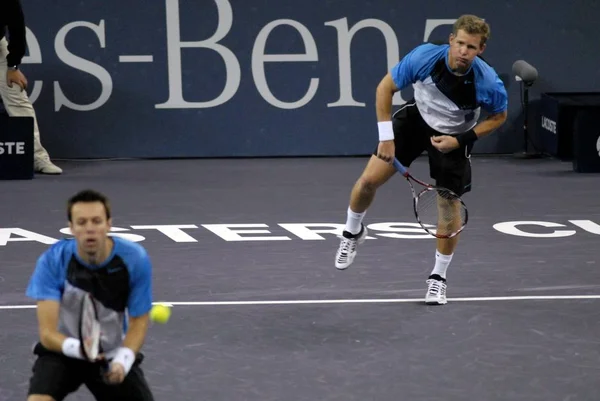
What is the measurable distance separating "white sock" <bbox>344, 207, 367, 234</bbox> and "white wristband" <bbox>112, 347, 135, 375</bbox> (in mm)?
3164

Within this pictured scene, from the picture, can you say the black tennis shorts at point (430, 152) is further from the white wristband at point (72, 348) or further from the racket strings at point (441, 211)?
the white wristband at point (72, 348)

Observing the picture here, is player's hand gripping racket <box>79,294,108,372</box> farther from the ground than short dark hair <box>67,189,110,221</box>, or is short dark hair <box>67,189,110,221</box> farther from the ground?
short dark hair <box>67,189,110,221</box>

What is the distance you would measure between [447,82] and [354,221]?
1047 millimetres

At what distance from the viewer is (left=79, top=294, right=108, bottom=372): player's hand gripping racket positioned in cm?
410

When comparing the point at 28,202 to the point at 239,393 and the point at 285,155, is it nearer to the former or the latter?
the point at 285,155

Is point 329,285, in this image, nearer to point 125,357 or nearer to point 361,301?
point 361,301

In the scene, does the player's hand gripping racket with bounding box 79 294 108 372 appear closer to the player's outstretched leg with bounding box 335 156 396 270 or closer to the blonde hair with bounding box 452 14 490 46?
the blonde hair with bounding box 452 14 490 46

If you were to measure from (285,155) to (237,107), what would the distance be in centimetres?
67

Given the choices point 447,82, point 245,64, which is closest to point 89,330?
point 447,82

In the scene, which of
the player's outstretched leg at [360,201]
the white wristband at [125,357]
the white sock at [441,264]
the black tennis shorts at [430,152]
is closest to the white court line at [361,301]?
the white sock at [441,264]

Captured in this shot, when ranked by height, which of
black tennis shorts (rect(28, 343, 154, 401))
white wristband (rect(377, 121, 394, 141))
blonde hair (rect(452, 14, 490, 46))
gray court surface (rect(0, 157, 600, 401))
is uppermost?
blonde hair (rect(452, 14, 490, 46))

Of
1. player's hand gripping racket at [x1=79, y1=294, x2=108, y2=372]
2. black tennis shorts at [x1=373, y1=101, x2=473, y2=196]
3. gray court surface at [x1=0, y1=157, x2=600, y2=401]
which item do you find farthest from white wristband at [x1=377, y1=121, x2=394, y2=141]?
player's hand gripping racket at [x1=79, y1=294, x2=108, y2=372]

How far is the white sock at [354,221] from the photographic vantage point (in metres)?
7.34

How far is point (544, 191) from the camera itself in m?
10.7
